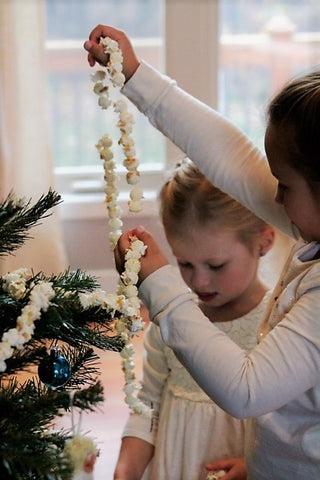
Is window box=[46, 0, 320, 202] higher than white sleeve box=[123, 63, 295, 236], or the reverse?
white sleeve box=[123, 63, 295, 236]

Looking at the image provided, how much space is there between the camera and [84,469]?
0.71m

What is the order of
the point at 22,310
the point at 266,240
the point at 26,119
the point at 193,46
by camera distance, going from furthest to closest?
the point at 193,46, the point at 26,119, the point at 266,240, the point at 22,310

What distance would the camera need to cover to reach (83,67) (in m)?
3.38

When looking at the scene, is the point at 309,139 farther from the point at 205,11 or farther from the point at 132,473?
the point at 205,11

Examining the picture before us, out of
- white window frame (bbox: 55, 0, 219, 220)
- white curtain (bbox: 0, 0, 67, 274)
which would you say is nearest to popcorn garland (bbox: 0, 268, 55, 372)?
white curtain (bbox: 0, 0, 67, 274)

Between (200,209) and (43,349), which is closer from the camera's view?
(43,349)

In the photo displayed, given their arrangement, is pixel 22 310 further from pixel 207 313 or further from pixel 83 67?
pixel 83 67

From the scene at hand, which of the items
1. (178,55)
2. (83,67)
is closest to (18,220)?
(178,55)

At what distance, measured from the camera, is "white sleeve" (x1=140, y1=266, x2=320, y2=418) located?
910 mm

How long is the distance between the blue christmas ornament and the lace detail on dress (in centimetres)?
65

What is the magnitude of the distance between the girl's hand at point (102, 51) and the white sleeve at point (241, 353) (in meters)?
0.30

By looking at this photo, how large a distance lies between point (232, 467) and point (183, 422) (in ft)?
0.42

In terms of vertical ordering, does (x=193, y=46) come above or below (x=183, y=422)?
above

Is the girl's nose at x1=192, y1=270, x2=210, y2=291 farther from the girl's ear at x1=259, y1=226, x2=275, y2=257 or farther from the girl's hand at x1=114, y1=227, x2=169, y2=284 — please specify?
the girl's hand at x1=114, y1=227, x2=169, y2=284
